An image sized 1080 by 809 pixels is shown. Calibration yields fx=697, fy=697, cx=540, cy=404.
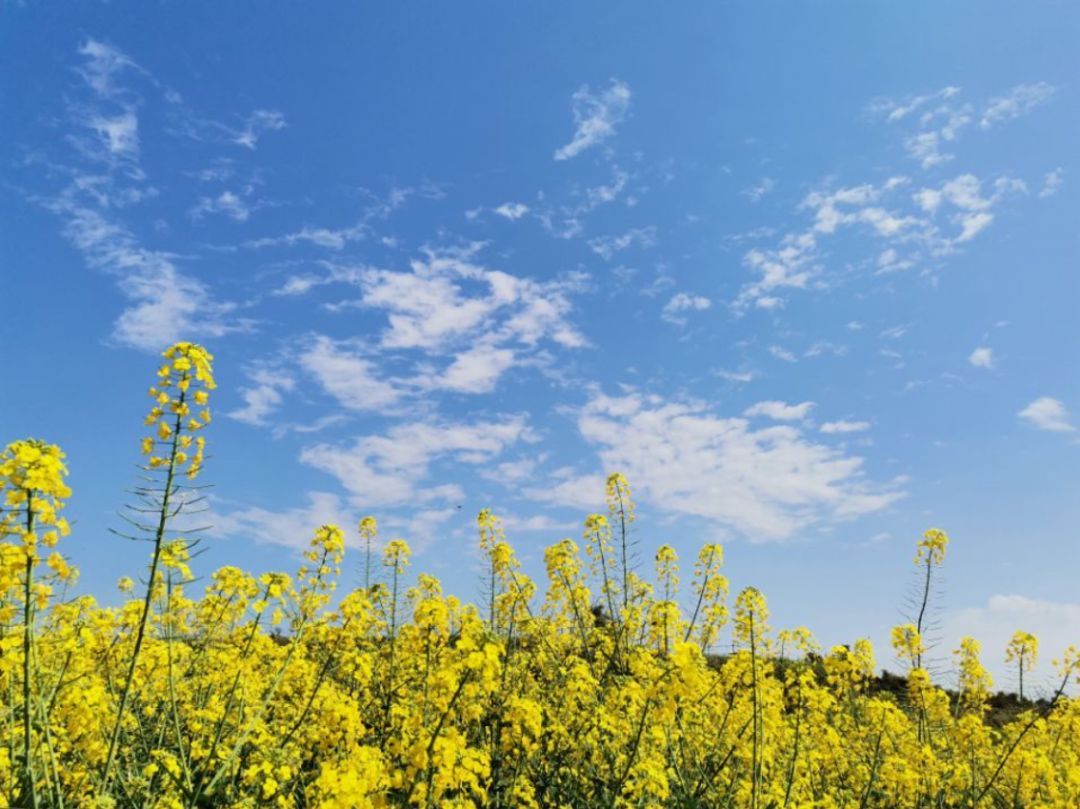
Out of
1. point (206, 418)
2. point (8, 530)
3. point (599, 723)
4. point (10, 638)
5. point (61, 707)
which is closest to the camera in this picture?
point (8, 530)

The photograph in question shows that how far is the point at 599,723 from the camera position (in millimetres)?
6871

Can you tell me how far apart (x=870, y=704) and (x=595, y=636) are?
381 cm

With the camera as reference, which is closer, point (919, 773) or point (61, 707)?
point (61, 707)

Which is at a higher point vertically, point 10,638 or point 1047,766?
point 10,638

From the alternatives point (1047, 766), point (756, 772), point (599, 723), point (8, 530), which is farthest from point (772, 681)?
point (8, 530)

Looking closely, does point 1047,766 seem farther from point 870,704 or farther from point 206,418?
point 206,418

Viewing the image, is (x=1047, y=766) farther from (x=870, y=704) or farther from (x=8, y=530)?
(x=8, y=530)

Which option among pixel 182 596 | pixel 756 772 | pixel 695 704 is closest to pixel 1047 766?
pixel 695 704

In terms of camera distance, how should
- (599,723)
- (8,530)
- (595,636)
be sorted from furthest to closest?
1. (595,636)
2. (599,723)
3. (8,530)

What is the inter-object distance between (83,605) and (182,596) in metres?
1.01

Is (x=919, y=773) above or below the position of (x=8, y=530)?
below

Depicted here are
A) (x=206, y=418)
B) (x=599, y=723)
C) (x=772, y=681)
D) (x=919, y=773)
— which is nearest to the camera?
(x=206, y=418)

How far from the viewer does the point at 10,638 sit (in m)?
4.96

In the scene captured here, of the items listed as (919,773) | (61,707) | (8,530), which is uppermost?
(8,530)
